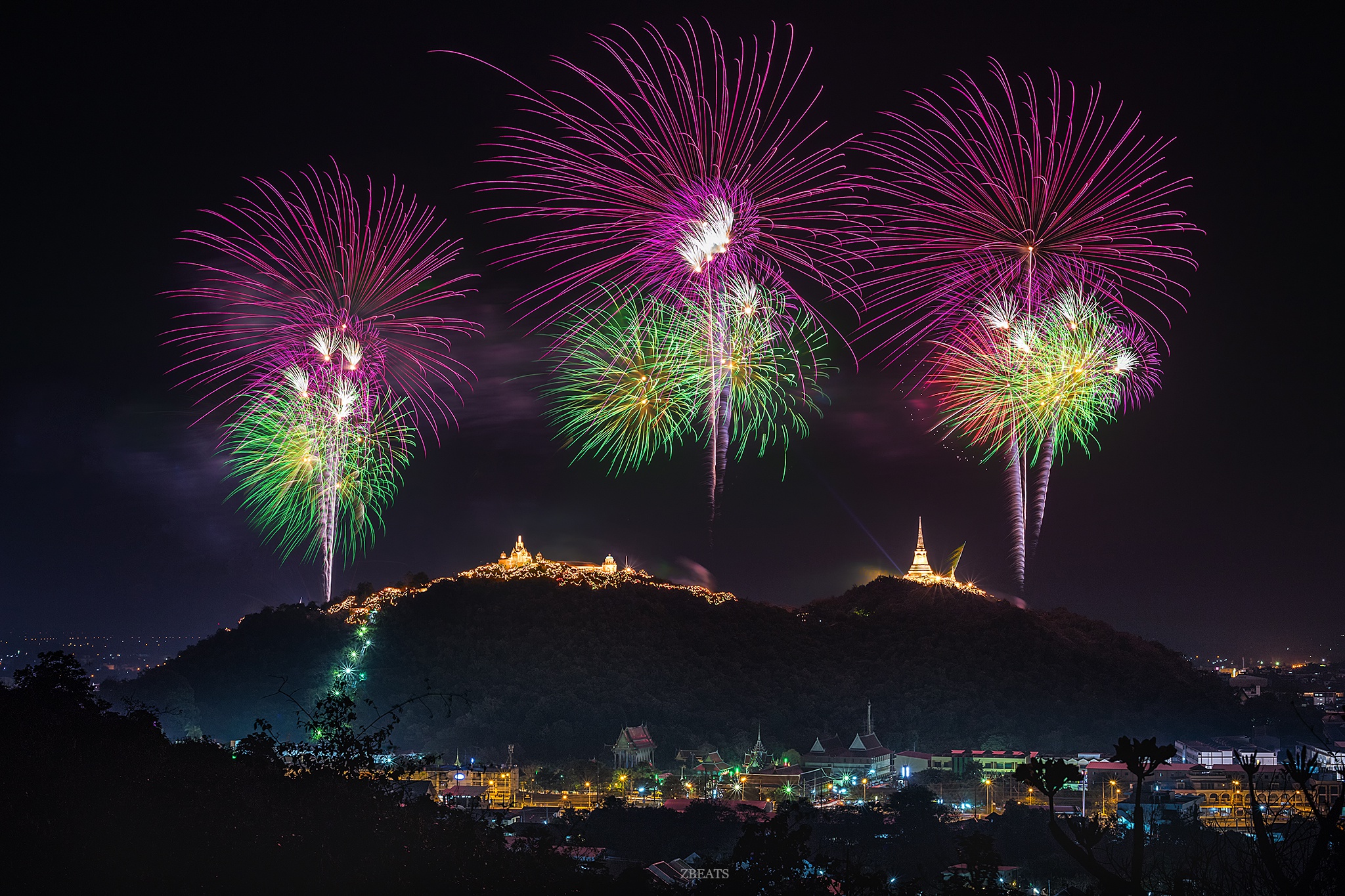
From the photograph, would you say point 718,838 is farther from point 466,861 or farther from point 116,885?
point 116,885

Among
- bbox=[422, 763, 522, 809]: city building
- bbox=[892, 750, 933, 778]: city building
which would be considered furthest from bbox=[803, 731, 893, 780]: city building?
bbox=[422, 763, 522, 809]: city building

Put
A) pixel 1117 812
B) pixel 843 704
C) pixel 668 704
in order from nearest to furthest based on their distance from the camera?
pixel 1117 812, pixel 668 704, pixel 843 704

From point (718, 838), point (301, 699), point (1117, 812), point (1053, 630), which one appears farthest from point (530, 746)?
point (1053, 630)

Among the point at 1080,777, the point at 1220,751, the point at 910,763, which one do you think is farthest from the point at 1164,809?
the point at 1080,777

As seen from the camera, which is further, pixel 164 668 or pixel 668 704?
pixel 164 668

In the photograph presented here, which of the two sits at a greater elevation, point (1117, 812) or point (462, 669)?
point (462, 669)

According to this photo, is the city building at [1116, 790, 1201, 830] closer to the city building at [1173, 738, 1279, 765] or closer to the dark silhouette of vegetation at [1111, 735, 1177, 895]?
the city building at [1173, 738, 1279, 765]
